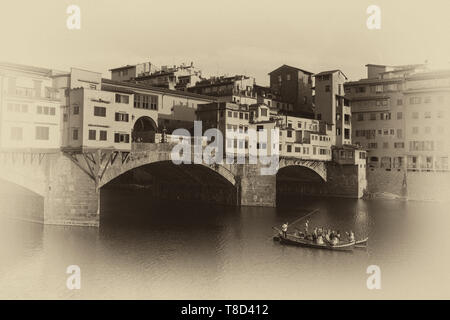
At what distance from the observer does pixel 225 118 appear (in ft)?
221

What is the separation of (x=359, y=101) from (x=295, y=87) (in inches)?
566

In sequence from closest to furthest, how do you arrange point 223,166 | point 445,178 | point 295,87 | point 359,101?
point 223,166
point 445,178
point 359,101
point 295,87

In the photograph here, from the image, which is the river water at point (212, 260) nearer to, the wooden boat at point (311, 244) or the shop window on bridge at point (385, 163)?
the wooden boat at point (311, 244)

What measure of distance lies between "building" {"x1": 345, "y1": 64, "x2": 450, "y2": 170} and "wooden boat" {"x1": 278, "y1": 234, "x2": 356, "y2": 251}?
50.6m

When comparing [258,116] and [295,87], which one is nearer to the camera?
[258,116]

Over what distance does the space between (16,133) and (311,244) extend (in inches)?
1129

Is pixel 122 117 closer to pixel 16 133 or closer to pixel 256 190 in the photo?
pixel 16 133

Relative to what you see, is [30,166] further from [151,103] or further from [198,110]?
[198,110]

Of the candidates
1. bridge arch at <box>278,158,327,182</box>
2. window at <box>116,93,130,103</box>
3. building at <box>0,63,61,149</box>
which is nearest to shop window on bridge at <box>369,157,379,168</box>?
bridge arch at <box>278,158,327,182</box>

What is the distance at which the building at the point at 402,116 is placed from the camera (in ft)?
273

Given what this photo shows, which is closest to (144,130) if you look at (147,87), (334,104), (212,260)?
(147,87)

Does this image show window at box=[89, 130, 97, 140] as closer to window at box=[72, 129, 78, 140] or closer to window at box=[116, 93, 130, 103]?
window at box=[72, 129, 78, 140]
